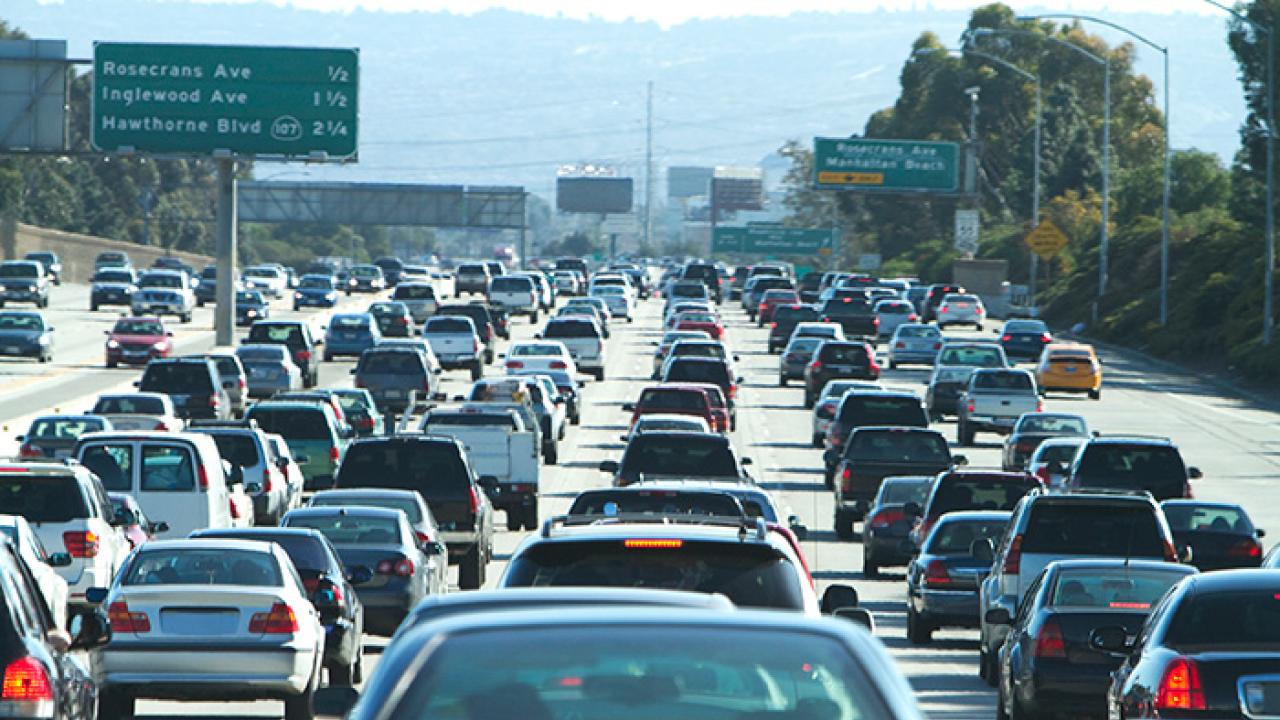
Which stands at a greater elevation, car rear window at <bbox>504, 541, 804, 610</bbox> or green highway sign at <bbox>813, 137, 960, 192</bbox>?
green highway sign at <bbox>813, 137, 960, 192</bbox>

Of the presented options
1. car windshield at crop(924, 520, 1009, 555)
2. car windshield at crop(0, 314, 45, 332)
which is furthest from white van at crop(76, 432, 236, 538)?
car windshield at crop(0, 314, 45, 332)

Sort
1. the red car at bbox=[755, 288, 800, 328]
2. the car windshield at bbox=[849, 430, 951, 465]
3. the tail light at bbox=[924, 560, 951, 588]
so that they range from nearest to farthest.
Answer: the tail light at bbox=[924, 560, 951, 588] → the car windshield at bbox=[849, 430, 951, 465] → the red car at bbox=[755, 288, 800, 328]

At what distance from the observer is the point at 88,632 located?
1273 centimetres

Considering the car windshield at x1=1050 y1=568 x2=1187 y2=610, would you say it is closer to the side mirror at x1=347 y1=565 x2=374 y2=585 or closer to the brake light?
the side mirror at x1=347 y1=565 x2=374 y2=585

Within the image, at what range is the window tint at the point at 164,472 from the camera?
90.1ft

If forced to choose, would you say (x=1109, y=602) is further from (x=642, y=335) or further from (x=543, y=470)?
(x=642, y=335)

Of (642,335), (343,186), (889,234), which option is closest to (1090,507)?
(642,335)

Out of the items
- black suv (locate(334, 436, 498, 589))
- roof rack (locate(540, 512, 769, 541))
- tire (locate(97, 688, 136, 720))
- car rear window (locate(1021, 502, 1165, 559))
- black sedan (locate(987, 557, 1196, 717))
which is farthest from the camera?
black suv (locate(334, 436, 498, 589))

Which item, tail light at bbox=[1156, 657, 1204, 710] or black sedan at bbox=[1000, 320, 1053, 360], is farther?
black sedan at bbox=[1000, 320, 1053, 360]

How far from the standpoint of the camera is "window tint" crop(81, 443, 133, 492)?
27.3 metres

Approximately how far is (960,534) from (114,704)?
32.6 feet

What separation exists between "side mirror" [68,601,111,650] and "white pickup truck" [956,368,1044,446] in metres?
38.2

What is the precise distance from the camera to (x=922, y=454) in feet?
118

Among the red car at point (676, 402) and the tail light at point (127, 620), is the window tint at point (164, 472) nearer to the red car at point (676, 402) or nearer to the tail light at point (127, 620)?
the tail light at point (127, 620)
